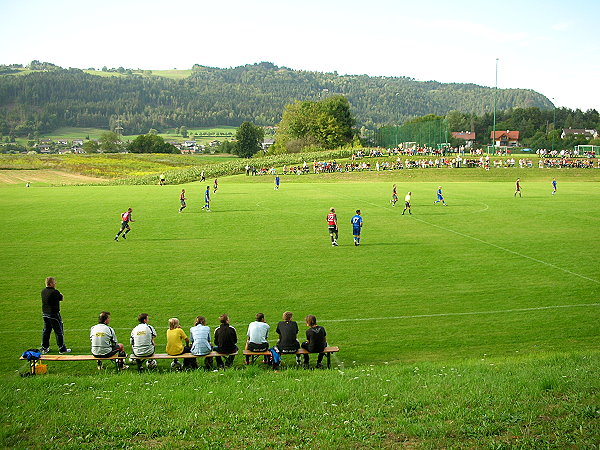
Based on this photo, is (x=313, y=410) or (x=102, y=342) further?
(x=102, y=342)

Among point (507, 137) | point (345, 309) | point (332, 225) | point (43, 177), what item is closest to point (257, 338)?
point (345, 309)

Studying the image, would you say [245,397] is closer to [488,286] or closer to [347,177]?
[488,286]

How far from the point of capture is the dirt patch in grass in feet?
283

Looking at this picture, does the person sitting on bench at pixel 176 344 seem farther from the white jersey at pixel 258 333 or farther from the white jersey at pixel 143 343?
the white jersey at pixel 258 333

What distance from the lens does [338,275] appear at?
886 inches

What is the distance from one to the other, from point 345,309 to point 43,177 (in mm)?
84308

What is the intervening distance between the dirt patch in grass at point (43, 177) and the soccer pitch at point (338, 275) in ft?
156

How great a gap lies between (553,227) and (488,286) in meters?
15.8

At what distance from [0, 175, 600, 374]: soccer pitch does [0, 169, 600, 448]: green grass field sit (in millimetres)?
95

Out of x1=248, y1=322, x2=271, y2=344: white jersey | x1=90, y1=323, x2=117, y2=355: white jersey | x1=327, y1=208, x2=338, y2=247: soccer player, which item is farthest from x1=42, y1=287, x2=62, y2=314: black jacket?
x1=327, y1=208, x2=338, y2=247: soccer player

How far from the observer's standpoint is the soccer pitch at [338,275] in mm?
15789

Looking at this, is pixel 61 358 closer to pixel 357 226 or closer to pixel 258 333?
pixel 258 333

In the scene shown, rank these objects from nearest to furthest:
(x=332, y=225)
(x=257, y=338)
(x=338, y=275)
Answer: (x=257, y=338) < (x=338, y=275) < (x=332, y=225)

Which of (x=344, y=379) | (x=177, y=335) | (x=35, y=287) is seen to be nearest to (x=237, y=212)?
(x=35, y=287)
